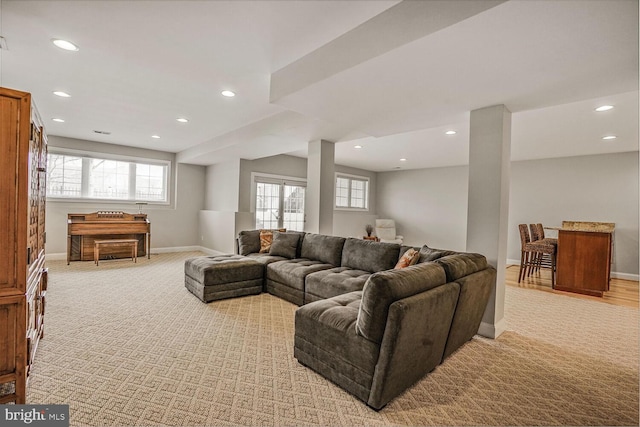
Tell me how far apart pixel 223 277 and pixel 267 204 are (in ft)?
12.8

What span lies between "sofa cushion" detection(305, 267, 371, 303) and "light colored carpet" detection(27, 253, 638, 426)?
424 mm

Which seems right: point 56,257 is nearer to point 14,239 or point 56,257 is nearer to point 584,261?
point 14,239

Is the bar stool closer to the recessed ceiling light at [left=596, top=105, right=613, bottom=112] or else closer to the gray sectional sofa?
the recessed ceiling light at [left=596, top=105, right=613, bottom=112]

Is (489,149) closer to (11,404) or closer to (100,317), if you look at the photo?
(11,404)

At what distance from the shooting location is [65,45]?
2545mm

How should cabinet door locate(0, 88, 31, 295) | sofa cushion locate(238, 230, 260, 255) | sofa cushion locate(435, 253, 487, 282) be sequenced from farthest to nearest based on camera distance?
sofa cushion locate(238, 230, 260, 255) → sofa cushion locate(435, 253, 487, 282) → cabinet door locate(0, 88, 31, 295)

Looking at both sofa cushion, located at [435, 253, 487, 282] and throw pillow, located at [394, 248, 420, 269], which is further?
throw pillow, located at [394, 248, 420, 269]

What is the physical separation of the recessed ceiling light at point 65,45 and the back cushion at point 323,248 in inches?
129

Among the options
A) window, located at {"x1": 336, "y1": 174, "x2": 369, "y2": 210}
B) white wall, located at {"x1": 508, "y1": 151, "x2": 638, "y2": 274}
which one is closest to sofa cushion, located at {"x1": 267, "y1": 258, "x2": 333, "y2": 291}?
window, located at {"x1": 336, "y1": 174, "x2": 369, "y2": 210}

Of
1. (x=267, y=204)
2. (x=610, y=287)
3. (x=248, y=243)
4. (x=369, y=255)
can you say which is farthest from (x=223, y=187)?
(x=610, y=287)

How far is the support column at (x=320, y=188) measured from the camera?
498cm

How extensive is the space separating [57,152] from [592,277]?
9783mm

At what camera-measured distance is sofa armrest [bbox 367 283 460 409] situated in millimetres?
1696

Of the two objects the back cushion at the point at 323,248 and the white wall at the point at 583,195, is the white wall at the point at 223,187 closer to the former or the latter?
the back cushion at the point at 323,248
